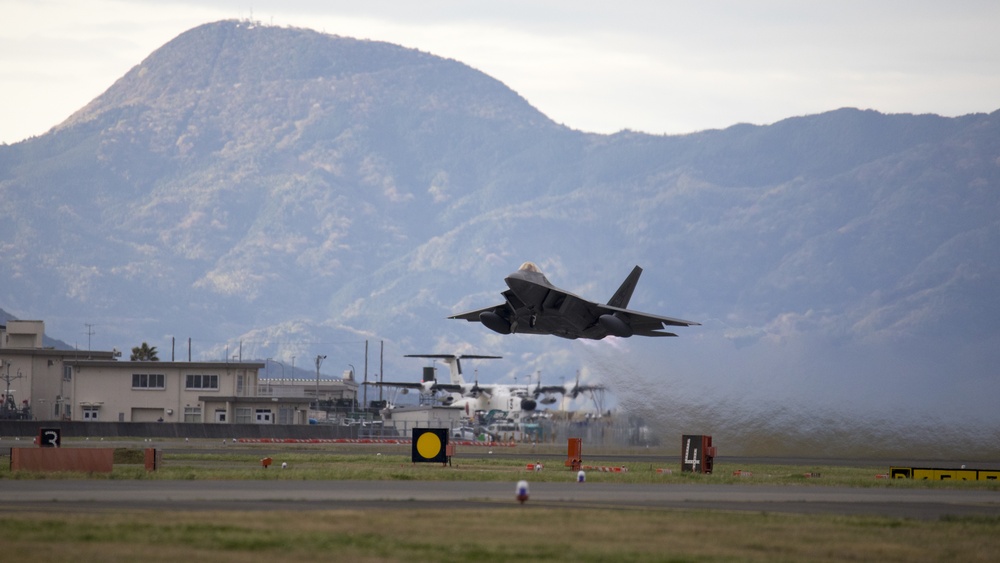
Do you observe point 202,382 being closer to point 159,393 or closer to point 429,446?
point 159,393

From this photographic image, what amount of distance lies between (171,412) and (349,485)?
6128 centimetres

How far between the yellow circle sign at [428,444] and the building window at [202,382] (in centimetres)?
4994

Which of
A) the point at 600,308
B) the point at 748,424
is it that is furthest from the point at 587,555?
the point at 748,424

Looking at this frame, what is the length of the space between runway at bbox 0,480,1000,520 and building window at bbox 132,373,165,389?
5992cm

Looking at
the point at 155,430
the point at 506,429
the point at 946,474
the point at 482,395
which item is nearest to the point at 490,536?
the point at 946,474

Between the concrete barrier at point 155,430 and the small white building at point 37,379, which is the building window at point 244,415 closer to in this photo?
the concrete barrier at point 155,430

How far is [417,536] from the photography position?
769 inches

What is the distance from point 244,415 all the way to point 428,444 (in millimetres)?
49358

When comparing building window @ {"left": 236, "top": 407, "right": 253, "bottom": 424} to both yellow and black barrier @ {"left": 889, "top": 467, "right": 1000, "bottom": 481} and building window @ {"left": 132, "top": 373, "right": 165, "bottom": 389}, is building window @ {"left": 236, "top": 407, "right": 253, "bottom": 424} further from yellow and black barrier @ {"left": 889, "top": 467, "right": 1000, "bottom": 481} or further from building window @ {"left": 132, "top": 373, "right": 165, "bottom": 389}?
yellow and black barrier @ {"left": 889, "top": 467, "right": 1000, "bottom": 481}

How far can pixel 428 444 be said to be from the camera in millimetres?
41625

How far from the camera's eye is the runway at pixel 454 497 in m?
24.0

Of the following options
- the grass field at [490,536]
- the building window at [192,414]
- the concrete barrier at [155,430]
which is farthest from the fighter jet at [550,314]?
the building window at [192,414]

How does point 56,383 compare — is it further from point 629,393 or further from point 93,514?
point 93,514

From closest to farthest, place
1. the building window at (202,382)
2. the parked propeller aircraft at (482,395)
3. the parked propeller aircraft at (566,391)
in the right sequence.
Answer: the parked propeller aircraft at (566,391) < the building window at (202,382) < the parked propeller aircraft at (482,395)
